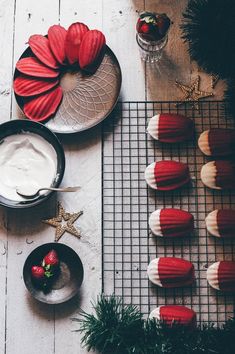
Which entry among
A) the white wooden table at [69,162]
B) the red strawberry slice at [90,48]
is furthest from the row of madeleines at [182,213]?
the red strawberry slice at [90,48]

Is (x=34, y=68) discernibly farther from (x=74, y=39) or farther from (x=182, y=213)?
(x=182, y=213)

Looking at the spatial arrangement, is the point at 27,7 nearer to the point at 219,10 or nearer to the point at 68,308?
the point at 219,10

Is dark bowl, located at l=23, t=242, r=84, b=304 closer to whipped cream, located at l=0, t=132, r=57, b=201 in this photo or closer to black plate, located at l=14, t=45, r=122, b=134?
whipped cream, located at l=0, t=132, r=57, b=201

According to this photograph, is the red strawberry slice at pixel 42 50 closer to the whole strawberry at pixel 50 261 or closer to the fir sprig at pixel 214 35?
the fir sprig at pixel 214 35

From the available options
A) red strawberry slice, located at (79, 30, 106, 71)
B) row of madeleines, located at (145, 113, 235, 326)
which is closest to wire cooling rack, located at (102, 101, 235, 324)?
row of madeleines, located at (145, 113, 235, 326)

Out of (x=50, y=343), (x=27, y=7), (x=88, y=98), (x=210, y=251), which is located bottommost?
(x=50, y=343)

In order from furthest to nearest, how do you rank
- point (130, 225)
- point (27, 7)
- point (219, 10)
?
1. point (27, 7)
2. point (130, 225)
3. point (219, 10)

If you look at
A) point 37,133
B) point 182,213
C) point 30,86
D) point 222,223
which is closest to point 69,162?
point 37,133

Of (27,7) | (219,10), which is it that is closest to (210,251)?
(219,10)
